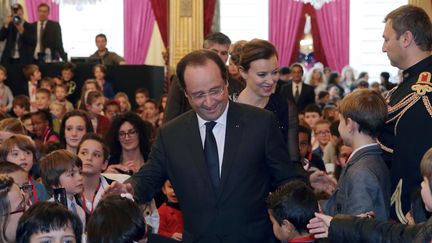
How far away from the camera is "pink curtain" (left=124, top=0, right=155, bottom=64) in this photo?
19.7 meters

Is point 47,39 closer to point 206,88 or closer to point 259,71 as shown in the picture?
point 259,71

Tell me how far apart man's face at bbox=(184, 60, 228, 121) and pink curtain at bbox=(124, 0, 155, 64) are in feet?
51.7

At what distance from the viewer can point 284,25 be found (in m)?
20.2

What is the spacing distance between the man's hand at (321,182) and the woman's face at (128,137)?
1.62 m

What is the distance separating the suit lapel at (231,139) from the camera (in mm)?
4090

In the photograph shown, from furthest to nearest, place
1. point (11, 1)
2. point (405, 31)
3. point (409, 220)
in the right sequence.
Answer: point (11, 1) → point (405, 31) → point (409, 220)

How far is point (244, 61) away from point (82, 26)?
15.7m

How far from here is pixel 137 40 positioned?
1991cm

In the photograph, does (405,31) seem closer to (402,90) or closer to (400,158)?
(402,90)

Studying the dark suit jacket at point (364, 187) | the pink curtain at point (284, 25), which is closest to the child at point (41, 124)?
the dark suit jacket at point (364, 187)

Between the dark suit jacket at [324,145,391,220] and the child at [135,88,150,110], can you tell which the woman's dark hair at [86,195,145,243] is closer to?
the dark suit jacket at [324,145,391,220]

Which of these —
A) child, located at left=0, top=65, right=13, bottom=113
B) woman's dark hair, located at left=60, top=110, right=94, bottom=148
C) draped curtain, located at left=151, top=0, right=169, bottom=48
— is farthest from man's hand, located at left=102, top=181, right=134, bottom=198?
draped curtain, located at left=151, top=0, right=169, bottom=48

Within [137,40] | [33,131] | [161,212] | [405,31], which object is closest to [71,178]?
[161,212]

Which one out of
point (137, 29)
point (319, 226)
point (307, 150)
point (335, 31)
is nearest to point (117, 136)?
point (307, 150)
